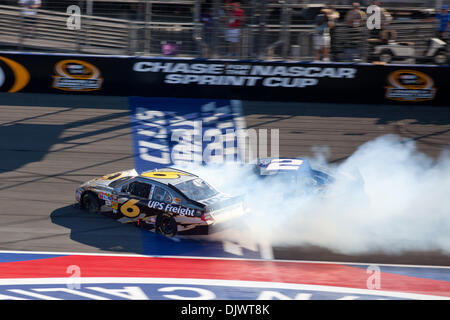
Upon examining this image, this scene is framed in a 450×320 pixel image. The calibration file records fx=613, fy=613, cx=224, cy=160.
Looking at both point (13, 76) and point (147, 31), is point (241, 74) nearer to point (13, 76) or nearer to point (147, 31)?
point (147, 31)

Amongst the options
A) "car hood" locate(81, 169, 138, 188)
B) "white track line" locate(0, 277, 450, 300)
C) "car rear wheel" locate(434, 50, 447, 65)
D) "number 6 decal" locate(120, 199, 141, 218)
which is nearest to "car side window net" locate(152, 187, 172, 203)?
"number 6 decal" locate(120, 199, 141, 218)

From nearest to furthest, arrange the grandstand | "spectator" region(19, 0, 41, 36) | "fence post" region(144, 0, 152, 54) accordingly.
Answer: the grandstand, "fence post" region(144, 0, 152, 54), "spectator" region(19, 0, 41, 36)

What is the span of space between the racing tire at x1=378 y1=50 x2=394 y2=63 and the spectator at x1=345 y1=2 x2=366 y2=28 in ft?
3.26

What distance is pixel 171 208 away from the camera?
31.7 feet

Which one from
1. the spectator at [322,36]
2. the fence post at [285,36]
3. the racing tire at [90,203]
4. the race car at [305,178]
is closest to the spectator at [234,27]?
the fence post at [285,36]

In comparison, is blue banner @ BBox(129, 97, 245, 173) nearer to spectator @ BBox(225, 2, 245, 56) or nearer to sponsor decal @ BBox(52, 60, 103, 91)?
sponsor decal @ BBox(52, 60, 103, 91)

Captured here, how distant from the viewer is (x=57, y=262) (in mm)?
9219

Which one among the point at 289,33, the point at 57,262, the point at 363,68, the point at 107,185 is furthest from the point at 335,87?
the point at 57,262

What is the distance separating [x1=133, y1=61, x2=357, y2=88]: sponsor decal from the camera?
16562mm

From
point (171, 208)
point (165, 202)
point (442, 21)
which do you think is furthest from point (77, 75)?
point (442, 21)

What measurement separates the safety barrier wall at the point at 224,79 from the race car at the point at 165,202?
653 centimetres

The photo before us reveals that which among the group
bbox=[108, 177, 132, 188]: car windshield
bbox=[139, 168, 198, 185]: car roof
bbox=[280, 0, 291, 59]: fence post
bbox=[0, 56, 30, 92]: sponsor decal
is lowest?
bbox=[108, 177, 132, 188]: car windshield

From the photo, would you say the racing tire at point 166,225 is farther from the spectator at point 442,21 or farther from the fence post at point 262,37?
the spectator at point 442,21

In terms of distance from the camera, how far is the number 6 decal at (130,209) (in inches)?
399
